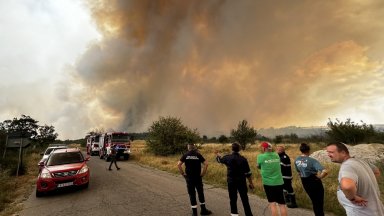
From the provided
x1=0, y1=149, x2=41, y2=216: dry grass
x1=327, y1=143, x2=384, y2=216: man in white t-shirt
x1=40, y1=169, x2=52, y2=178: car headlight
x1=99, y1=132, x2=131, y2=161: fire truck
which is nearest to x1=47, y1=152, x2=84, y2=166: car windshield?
x1=40, y1=169, x2=52, y2=178: car headlight

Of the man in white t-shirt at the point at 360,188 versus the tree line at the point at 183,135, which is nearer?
the man in white t-shirt at the point at 360,188

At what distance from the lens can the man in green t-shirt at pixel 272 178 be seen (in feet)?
20.1

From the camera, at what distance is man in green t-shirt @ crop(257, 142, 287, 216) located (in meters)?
6.13

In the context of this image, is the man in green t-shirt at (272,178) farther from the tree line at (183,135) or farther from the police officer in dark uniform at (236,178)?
the tree line at (183,135)

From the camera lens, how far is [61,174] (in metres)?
11.1

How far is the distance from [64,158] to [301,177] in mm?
11185

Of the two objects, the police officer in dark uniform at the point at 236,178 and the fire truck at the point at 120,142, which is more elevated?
the fire truck at the point at 120,142

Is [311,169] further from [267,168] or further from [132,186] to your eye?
[132,186]

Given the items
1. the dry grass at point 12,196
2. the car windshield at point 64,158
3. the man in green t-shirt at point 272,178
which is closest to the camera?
the man in green t-shirt at point 272,178

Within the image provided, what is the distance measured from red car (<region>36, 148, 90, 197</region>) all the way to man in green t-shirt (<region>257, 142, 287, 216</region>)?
29.2 ft

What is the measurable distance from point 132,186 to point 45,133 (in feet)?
283

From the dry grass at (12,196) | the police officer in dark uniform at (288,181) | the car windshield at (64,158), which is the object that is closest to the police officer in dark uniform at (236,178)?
the police officer in dark uniform at (288,181)

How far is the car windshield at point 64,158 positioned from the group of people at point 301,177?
25.3 ft

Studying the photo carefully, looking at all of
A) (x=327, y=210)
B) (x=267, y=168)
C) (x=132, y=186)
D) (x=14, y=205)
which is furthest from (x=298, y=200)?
(x=14, y=205)
